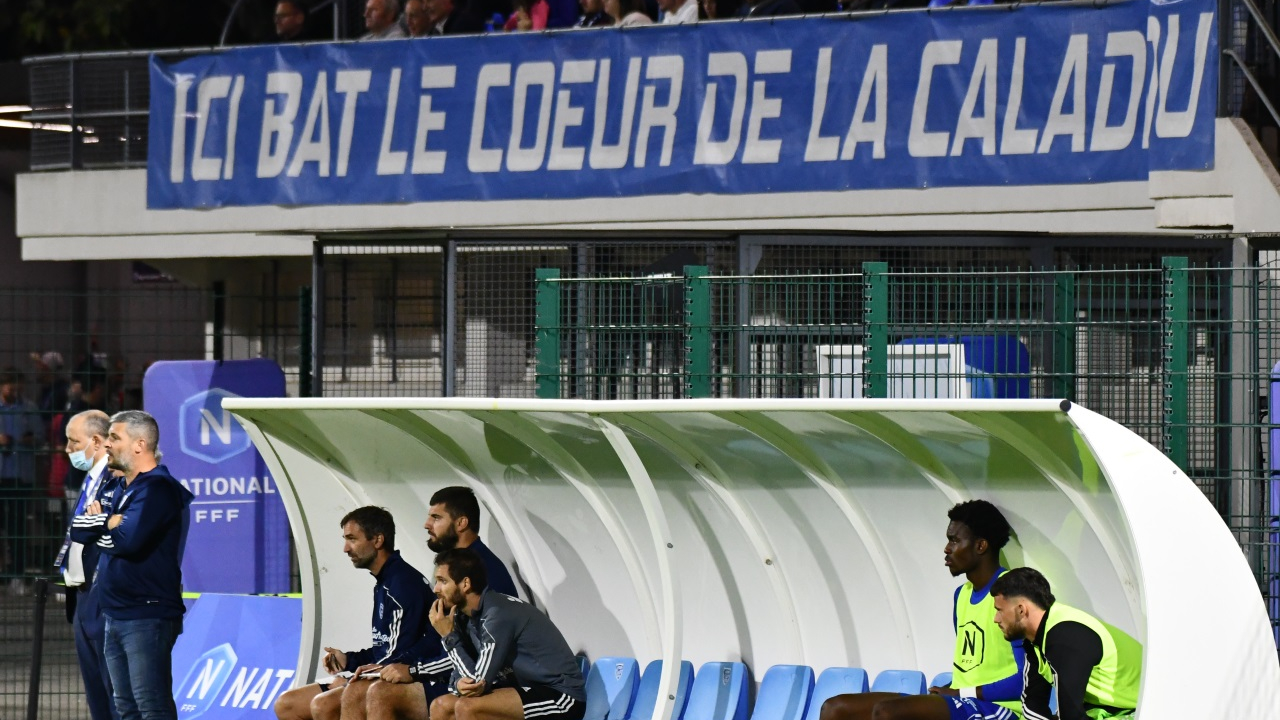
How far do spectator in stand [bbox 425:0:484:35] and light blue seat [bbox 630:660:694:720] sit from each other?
625cm

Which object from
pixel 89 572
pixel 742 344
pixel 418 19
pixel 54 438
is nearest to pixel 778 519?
pixel 742 344

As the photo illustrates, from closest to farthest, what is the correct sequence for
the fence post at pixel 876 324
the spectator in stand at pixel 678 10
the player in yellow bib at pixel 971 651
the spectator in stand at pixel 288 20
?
the player in yellow bib at pixel 971 651 < the fence post at pixel 876 324 < the spectator in stand at pixel 678 10 < the spectator in stand at pixel 288 20

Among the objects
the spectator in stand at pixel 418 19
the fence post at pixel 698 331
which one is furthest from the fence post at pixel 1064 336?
the spectator in stand at pixel 418 19

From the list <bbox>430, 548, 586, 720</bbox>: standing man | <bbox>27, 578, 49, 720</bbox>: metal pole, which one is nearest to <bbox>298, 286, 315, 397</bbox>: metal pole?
<bbox>27, 578, 49, 720</bbox>: metal pole

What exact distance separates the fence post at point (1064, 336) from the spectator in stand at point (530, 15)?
610 centimetres

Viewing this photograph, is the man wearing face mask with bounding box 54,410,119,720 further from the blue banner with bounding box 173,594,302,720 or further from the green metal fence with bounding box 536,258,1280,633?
the green metal fence with bounding box 536,258,1280,633

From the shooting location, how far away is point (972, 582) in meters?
8.02

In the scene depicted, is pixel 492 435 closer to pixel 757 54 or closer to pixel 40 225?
pixel 757 54

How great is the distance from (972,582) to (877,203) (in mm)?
4763

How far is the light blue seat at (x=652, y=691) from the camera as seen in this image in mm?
8984

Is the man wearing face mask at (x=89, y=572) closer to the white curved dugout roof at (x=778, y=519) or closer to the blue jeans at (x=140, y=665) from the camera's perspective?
the blue jeans at (x=140, y=665)

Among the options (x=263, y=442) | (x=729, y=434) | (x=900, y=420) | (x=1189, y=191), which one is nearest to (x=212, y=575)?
(x=263, y=442)

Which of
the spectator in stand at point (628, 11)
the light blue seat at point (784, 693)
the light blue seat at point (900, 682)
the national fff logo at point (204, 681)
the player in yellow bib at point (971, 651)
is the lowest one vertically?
the national fff logo at point (204, 681)

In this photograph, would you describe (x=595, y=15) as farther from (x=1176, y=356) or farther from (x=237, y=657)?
(x=1176, y=356)
